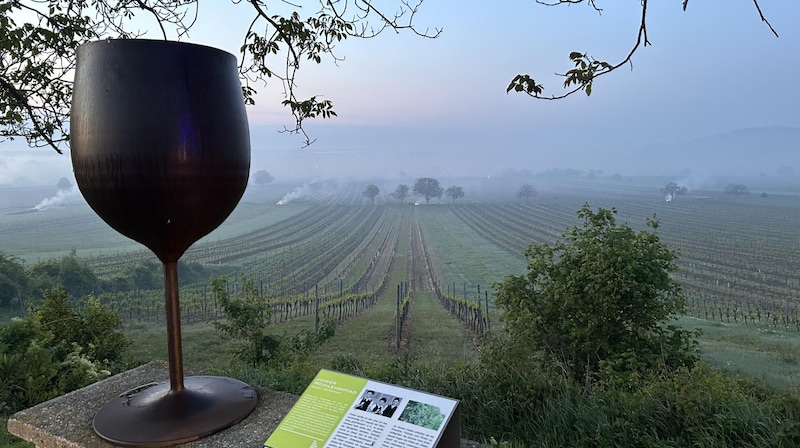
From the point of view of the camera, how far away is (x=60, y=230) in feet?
63.9

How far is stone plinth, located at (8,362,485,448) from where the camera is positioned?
1570 millimetres

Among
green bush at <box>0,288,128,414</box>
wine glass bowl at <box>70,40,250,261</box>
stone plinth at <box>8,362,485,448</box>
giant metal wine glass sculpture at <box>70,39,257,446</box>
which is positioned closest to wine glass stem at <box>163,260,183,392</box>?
giant metal wine glass sculpture at <box>70,39,257,446</box>

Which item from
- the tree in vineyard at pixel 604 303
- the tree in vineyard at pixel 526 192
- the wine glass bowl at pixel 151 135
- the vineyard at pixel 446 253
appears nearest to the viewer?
the wine glass bowl at pixel 151 135

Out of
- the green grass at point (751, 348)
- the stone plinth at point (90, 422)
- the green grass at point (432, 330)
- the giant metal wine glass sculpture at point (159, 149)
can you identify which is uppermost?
the giant metal wine glass sculpture at point (159, 149)

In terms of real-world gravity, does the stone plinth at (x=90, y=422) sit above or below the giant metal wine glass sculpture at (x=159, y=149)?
below

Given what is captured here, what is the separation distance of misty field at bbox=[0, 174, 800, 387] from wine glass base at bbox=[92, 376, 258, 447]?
9485 millimetres

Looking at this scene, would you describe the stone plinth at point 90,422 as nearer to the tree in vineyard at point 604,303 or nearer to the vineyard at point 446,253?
Answer: the tree in vineyard at point 604,303

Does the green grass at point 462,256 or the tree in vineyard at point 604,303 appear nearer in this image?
the tree in vineyard at point 604,303

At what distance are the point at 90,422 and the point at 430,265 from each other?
70.8 feet

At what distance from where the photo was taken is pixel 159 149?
4.79 feet

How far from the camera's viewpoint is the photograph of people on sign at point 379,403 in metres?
1.26

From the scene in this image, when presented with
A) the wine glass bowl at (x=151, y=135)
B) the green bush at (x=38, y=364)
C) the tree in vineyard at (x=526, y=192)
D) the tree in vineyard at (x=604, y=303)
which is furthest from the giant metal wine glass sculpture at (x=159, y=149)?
the tree in vineyard at (x=526, y=192)

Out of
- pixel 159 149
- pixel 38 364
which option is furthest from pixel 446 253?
pixel 159 149

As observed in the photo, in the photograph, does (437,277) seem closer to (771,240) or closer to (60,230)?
(771,240)
